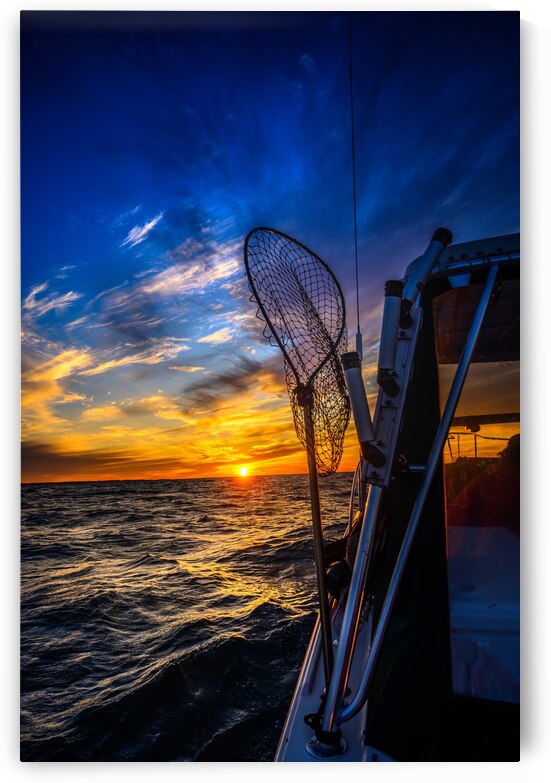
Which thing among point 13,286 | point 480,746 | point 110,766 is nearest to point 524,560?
point 480,746

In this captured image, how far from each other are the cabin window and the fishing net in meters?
0.35

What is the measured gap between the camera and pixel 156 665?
12.2 feet

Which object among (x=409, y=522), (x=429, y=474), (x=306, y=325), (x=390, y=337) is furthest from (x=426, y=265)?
(x=409, y=522)

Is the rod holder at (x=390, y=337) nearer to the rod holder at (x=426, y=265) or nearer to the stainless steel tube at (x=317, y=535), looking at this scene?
the rod holder at (x=426, y=265)

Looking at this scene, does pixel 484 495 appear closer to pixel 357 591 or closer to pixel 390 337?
pixel 357 591

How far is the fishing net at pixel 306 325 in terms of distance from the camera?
5.21 ft

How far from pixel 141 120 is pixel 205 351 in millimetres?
1260

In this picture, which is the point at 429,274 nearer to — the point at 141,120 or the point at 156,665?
the point at 141,120

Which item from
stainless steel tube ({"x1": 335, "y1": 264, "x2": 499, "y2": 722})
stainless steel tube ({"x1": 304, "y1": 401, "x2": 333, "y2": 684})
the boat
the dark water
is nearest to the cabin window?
the boat

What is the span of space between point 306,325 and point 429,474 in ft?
2.06

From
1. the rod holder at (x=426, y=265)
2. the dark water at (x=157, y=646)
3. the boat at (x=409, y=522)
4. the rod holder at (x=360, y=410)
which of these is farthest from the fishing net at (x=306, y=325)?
the dark water at (x=157, y=646)

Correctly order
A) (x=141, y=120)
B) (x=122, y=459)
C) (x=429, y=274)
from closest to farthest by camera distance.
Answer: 1. (x=429, y=274)
2. (x=141, y=120)
3. (x=122, y=459)

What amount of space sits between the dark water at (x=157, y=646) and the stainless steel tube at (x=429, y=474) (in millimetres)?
1437

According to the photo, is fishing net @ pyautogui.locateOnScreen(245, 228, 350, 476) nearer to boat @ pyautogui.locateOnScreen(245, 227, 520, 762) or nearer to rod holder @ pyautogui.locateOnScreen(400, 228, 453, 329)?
boat @ pyautogui.locateOnScreen(245, 227, 520, 762)
